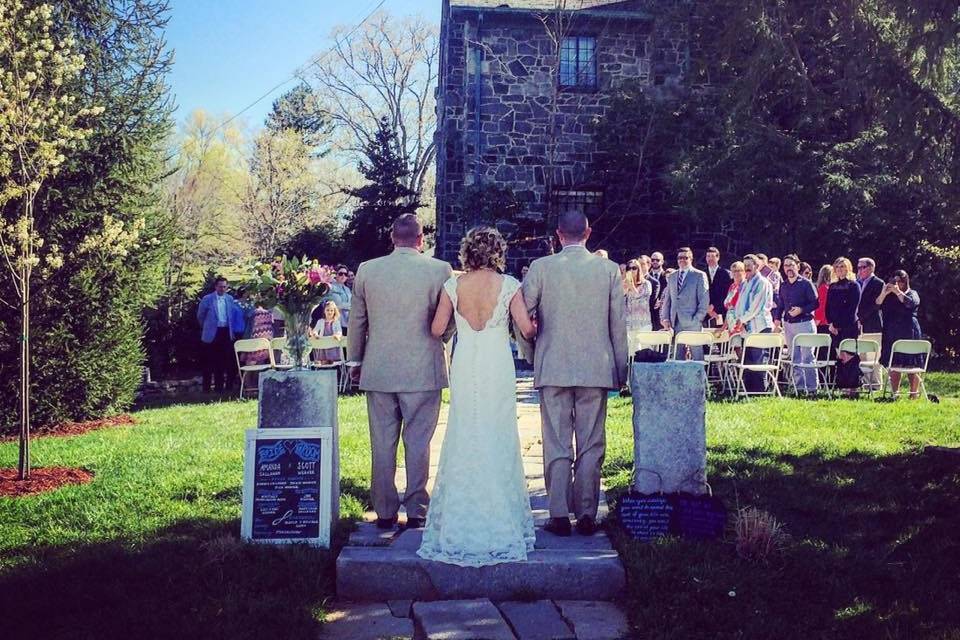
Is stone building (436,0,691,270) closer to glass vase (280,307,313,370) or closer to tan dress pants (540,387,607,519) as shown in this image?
glass vase (280,307,313,370)

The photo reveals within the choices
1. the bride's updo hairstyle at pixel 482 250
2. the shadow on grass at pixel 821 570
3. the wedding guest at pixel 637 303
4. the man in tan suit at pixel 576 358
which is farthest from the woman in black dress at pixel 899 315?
the bride's updo hairstyle at pixel 482 250

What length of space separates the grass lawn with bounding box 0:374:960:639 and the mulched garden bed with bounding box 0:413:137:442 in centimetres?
208

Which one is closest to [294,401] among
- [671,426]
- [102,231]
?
[671,426]

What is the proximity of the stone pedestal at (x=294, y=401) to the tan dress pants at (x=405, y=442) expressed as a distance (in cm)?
29

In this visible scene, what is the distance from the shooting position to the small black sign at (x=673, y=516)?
525 cm

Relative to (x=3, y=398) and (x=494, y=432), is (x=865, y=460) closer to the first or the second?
(x=494, y=432)

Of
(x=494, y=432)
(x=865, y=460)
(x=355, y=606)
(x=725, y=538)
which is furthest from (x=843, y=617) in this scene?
(x=865, y=460)

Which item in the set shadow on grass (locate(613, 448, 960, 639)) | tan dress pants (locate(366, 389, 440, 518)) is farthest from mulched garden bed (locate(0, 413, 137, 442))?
shadow on grass (locate(613, 448, 960, 639))

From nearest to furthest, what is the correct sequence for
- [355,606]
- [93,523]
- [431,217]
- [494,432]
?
1. [355,606]
2. [494,432]
3. [93,523]
4. [431,217]

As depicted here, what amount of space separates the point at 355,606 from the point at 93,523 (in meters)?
2.32

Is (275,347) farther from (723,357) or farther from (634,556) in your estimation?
(634,556)

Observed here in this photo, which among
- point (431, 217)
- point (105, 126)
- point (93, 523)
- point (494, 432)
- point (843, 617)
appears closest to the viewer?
point (843, 617)

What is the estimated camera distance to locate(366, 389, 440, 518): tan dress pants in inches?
217

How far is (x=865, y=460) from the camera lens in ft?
24.7
